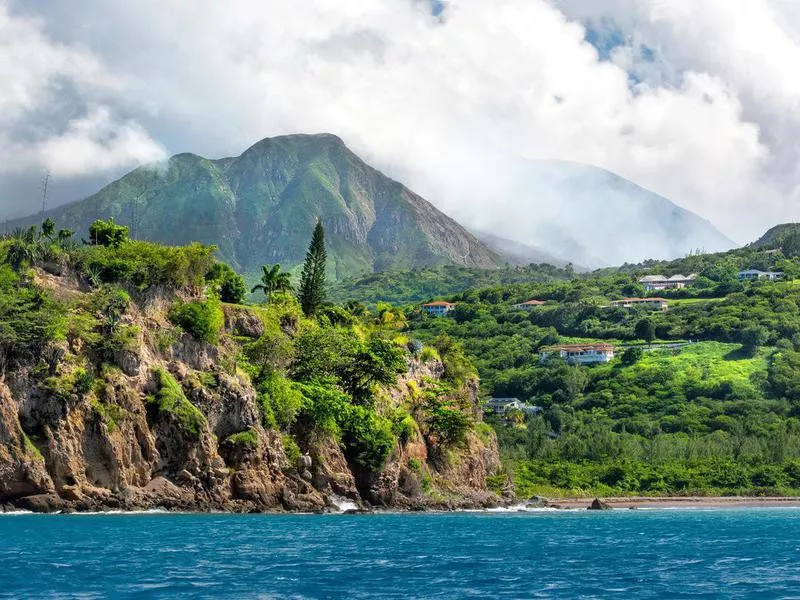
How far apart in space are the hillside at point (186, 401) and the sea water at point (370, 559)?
19.9ft

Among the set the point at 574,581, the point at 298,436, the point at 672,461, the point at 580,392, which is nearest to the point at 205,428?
the point at 298,436

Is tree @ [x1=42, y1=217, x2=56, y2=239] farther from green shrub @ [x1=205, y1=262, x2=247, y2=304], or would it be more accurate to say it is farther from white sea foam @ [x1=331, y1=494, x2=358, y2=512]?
white sea foam @ [x1=331, y1=494, x2=358, y2=512]

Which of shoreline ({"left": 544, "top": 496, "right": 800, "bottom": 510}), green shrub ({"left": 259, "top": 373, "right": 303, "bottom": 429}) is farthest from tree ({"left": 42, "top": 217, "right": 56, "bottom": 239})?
shoreline ({"left": 544, "top": 496, "right": 800, "bottom": 510})

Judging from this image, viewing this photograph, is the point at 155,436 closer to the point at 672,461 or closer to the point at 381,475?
the point at 381,475

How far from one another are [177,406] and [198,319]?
10267 mm

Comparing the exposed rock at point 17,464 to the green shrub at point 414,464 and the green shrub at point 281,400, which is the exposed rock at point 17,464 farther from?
the green shrub at point 414,464

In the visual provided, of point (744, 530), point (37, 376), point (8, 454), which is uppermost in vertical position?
point (37, 376)

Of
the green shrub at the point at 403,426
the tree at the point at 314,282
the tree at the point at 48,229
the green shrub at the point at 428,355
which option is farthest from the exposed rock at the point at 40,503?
the green shrub at the point at 428,355

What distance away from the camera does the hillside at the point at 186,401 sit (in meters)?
75.9

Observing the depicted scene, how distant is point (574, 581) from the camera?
4175 cm

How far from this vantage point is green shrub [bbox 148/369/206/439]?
264 feet

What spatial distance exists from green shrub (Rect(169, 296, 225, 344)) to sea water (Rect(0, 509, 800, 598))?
18.6 metres

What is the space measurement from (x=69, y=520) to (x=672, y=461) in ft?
332

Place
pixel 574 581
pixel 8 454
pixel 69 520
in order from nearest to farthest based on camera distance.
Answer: pixel 574 581 < pixel 69 520 < pixel 8 454
